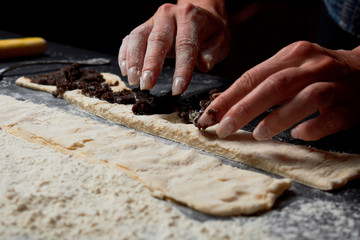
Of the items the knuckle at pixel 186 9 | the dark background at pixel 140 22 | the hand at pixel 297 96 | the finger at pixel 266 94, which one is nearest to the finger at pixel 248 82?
the hand at pixel 297 96

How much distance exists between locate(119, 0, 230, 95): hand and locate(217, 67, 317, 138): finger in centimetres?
58

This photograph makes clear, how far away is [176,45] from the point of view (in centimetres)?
Answer: 234

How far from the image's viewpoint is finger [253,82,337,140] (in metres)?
1.57

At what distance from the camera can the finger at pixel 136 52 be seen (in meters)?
2.29

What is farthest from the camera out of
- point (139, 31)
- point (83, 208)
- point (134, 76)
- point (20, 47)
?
point (20, 47)

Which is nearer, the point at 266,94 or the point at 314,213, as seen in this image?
the point at 314,213

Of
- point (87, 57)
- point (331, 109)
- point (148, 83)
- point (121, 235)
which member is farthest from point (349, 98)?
point (87, 57)

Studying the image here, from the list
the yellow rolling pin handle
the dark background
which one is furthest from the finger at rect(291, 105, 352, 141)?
the dark background

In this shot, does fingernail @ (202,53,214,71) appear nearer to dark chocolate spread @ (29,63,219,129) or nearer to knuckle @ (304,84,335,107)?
dark chocolate spread @ (29,63,219,129)

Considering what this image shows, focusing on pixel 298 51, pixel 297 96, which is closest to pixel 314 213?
pixel 297 96

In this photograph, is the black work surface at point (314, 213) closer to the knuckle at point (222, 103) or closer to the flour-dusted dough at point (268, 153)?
the flour-dusted dough at point (268, 153)

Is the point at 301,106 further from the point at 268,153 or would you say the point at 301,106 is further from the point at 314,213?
the point at 314,213

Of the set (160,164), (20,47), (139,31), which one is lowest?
(20,47)

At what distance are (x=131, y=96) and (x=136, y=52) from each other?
0.32m
